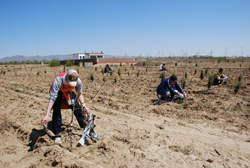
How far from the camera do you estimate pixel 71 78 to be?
9.95 feet

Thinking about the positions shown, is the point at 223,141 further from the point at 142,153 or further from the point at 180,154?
the point at 142,153

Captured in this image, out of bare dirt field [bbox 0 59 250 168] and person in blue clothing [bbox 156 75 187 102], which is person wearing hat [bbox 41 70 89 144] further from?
person in blue clothing [bbox 156 75 187 102]

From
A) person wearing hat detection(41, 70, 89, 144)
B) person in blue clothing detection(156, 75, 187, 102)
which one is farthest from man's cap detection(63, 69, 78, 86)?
person in blue clothing detection(156, 75, 187, 102)

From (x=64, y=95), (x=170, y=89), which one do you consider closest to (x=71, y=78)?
(x=64, y=95)

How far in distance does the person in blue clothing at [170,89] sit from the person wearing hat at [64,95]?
3.30m

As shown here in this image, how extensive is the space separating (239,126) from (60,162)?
397 centimetres

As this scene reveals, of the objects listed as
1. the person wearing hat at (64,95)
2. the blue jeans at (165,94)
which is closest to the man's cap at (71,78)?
the person wearing hat at (64,95)

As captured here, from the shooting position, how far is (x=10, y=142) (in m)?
3.74

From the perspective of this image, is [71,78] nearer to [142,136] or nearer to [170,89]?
[142,136]

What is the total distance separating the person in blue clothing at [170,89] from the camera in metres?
5.84

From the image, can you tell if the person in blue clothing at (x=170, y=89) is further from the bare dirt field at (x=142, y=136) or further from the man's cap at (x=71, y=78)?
the man's cap at (x=71, y=78)

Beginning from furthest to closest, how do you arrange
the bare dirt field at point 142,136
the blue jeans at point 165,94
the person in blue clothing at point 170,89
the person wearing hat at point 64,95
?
the blue jeans at point 165,94, the person in blue clothing at point 170,89, the person wearing hat at point 64,95, the bare dirt field at point 142,136

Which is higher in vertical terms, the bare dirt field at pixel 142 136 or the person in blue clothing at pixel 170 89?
the person in blue clothing at pixel 170 89

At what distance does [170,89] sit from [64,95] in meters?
3.62
